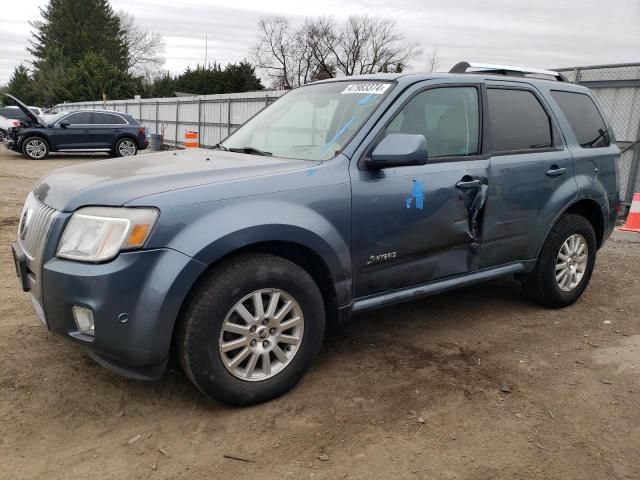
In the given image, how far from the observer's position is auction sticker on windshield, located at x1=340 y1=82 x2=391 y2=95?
3.50m

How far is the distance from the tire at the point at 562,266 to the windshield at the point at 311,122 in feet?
6.41

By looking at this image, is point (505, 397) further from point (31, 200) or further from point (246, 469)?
point (31, 200)

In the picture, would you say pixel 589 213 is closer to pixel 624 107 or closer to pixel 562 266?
pixel 562 266

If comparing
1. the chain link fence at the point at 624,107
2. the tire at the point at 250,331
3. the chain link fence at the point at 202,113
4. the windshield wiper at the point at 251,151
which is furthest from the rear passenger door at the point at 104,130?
the tire at the point at 250,331

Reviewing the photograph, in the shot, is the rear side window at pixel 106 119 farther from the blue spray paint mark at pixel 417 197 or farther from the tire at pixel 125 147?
the blue spray paint mark at pixel 417 197

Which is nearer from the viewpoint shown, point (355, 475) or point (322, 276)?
point (355, 475)

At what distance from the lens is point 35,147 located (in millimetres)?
17297

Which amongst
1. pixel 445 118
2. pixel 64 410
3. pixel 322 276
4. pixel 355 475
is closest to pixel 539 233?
pixel 445 118

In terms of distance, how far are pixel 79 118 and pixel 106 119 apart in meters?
0.81

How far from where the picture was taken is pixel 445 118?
3.68 m

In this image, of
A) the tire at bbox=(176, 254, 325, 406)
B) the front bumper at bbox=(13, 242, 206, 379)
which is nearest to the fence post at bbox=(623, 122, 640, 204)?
the tire at bbox=(176, 254, 325, 406)

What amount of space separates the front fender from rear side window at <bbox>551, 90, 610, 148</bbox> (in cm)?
241

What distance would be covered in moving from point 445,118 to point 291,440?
7.43 ft

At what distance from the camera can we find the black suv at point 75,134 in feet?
56.5
